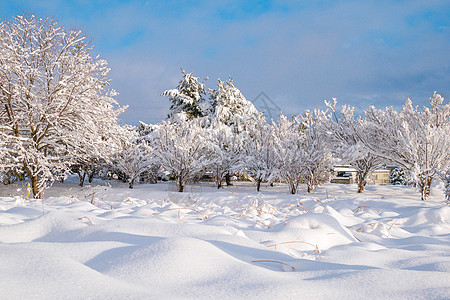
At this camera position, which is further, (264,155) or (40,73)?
(264,155)

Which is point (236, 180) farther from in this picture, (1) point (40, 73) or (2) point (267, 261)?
(2) point (267, 261)

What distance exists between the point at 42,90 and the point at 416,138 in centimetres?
1262

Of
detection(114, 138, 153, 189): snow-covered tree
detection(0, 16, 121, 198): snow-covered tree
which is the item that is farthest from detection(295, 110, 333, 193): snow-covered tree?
detection(0, 16, 121, 198): snow-covered tree

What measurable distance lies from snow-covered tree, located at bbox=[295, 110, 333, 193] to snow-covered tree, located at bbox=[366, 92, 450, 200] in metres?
1.81

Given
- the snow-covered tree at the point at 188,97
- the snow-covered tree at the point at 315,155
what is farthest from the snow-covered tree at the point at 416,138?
the snow-covered tree at the point at 188,97

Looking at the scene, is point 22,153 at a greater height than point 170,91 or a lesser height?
lesser

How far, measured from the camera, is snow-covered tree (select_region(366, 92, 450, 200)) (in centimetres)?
844

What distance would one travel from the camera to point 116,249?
5.08ft

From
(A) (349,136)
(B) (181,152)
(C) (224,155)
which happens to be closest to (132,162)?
(B) (181,152)

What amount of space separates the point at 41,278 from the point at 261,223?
2.31 meters

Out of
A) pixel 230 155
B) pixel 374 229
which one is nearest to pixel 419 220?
pixel 374 229

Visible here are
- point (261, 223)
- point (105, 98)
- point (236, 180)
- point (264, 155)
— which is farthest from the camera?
point (236, 180)

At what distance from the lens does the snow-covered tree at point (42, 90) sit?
877cm

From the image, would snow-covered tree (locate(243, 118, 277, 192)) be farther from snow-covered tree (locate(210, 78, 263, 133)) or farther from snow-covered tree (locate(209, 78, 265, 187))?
snow-covered tree (locate(210, 78, 263, 133))
